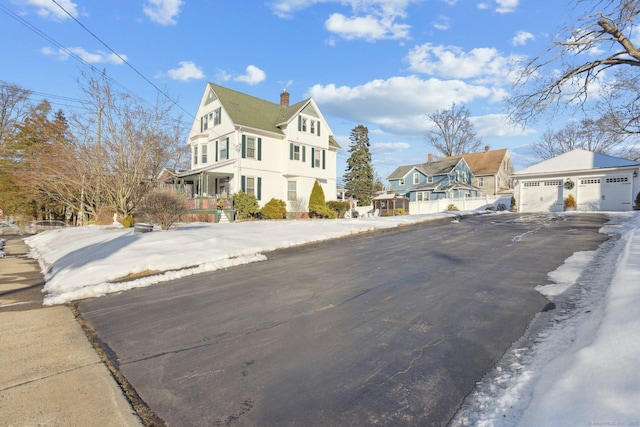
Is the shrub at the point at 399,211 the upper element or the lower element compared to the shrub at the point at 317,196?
lower

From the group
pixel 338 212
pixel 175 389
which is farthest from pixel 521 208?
pixel 175 389

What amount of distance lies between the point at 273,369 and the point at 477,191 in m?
45.1

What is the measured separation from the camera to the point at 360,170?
38.8 meters

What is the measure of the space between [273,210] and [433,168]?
27.7m

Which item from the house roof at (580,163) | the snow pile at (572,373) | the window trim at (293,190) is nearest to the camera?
the snow pile at (572,373)

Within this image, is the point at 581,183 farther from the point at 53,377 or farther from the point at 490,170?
the point at 53,377

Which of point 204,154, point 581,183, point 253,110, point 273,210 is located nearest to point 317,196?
point 273,210

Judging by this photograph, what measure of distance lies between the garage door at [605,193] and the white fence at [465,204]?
7427 mm

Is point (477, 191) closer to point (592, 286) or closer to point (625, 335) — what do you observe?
point (592, 286)

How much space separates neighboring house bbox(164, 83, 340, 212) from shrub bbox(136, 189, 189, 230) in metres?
8.42

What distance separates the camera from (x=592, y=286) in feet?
16.0

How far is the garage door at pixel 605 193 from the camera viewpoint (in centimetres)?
2109

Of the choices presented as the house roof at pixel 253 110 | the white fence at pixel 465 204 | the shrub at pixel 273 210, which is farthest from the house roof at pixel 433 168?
the shrub at pixel 273 210

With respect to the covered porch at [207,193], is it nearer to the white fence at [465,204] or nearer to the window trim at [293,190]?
the window trim at [293,190]
